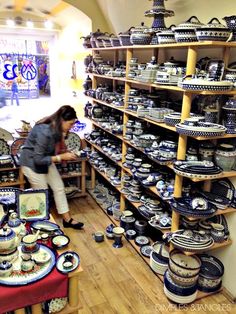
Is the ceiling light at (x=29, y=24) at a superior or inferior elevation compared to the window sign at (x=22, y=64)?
superior

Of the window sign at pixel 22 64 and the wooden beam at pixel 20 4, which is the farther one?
the window sign at pixel 22 64

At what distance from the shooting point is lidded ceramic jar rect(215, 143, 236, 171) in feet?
7.09

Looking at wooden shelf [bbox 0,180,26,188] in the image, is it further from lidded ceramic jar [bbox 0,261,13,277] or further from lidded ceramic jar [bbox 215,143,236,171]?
lidded ceramic jar [bbox 215,143,236,171]

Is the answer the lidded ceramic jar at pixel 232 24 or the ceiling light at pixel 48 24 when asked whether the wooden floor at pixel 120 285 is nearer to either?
the lidded ceramic jar at pixel 232 24

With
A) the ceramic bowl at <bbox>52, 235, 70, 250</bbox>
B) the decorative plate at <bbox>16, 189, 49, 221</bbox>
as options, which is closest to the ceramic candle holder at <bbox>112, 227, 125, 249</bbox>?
the decorative plate at <bbox>16, 189, 49, 221</bbox>

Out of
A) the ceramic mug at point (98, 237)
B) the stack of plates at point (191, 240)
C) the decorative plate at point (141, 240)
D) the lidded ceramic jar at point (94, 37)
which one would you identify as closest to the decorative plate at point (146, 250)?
the decorative plate at point (141, 240)

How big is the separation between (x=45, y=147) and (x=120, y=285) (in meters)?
1.28

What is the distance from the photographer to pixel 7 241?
1.58 meters

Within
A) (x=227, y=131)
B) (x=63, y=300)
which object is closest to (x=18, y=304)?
(x=63, y=300)

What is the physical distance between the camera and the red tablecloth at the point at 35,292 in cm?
147

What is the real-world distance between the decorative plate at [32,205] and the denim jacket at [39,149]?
0.59 metres

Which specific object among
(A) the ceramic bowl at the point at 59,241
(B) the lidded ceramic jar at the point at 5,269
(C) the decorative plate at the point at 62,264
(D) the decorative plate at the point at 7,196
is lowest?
(C) the decorative plate at the point at 62,264

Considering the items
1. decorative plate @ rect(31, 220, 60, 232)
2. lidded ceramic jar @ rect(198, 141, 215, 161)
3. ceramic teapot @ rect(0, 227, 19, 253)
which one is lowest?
decorative plate @ rect(31, 220, 60, 232)

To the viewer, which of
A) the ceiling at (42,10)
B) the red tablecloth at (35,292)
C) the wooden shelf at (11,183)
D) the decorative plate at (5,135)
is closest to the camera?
the red tablecloth at (35,292)
